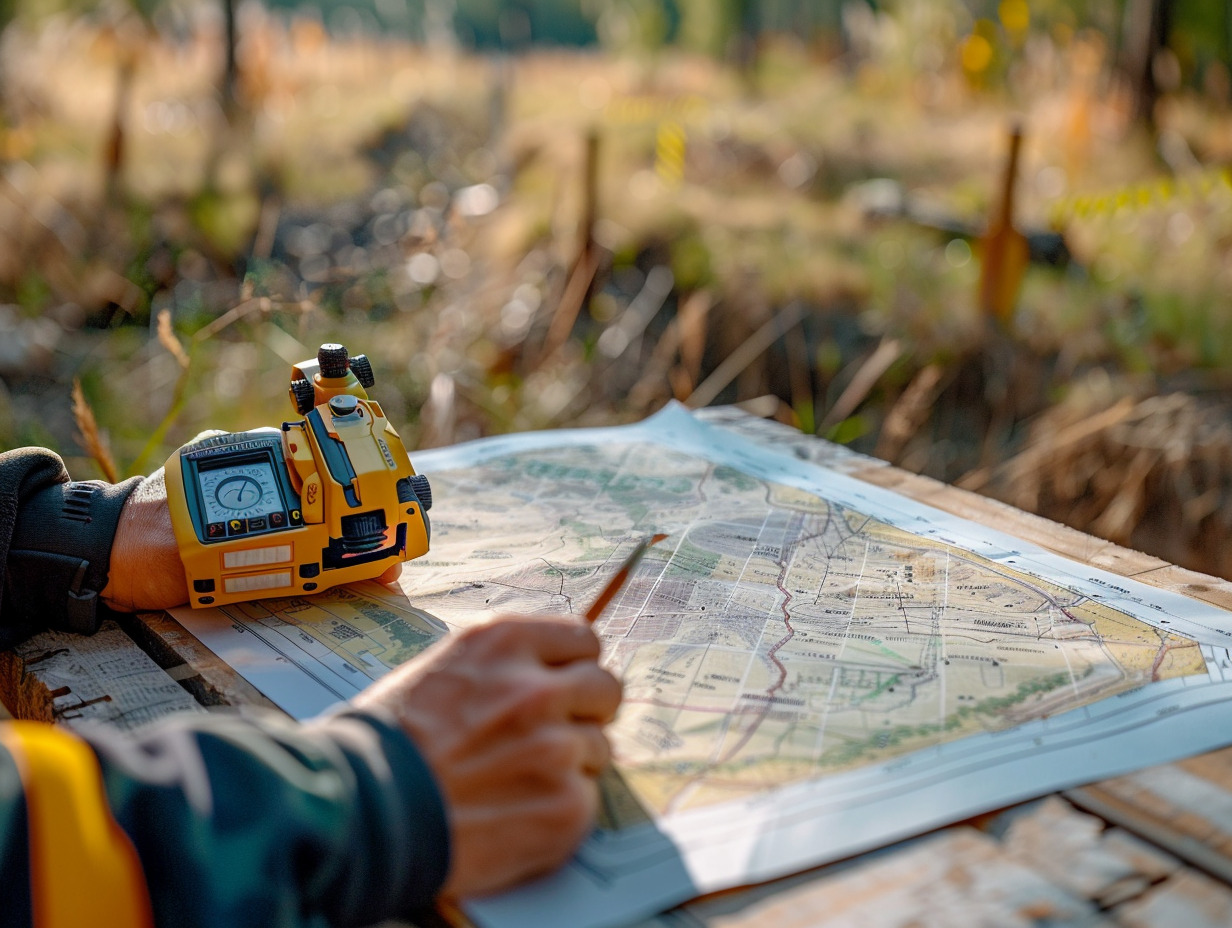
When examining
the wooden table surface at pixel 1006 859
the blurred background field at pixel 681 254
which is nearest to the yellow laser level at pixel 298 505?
the wooden table surface at pixel 1006 859

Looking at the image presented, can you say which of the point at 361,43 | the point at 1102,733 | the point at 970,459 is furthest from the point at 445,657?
the point at 361,43

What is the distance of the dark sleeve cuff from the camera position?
1.06m

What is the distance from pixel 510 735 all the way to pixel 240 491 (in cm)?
49

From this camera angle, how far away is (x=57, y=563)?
107 cm

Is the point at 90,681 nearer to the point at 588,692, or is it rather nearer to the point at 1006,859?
the point at 588,692

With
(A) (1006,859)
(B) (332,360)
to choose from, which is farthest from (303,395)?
(A) (1006,859)

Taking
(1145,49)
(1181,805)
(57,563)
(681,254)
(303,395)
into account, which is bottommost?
(681,254)

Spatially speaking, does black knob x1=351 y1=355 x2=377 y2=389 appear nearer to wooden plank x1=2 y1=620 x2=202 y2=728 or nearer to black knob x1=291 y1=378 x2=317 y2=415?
black knob x1=291 y1=378 x2=317 y2=415

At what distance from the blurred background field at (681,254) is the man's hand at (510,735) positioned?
3.51ft

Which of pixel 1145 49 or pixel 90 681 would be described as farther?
pixel 1145 49

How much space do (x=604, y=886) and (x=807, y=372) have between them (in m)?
3.50

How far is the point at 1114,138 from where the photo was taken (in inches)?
268

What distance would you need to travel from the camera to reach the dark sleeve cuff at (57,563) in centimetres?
106

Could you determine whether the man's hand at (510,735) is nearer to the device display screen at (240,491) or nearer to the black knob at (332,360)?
the device display screen at (240,491)
